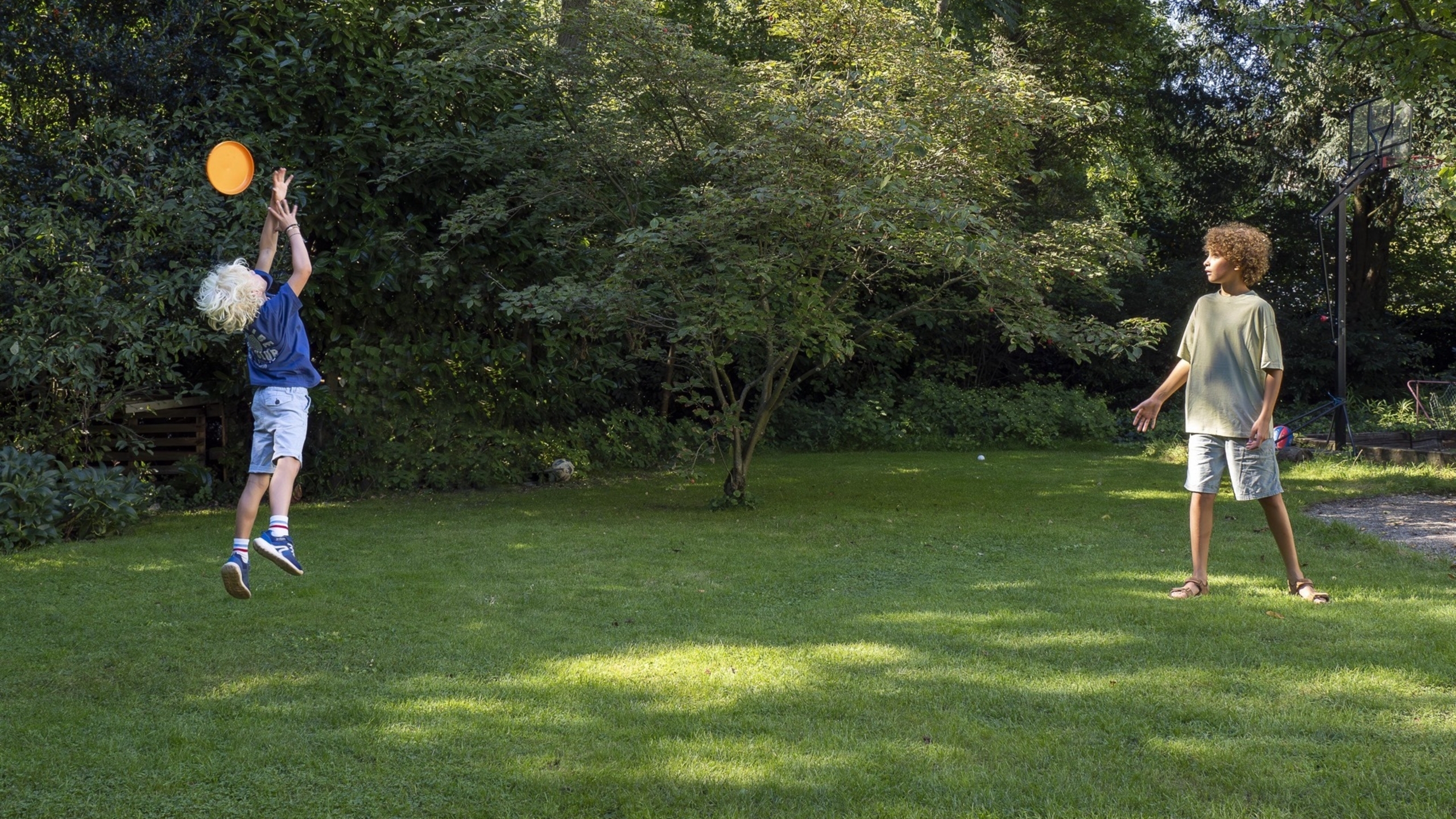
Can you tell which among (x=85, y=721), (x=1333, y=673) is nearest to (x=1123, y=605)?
(x=1333, y=673)

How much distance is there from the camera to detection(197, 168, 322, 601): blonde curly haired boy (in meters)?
5.18

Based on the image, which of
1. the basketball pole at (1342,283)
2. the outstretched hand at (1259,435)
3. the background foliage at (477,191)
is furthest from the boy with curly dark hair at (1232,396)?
the basketball pole at (1342,283)

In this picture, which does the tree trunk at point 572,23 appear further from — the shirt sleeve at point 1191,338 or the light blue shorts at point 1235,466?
the light blue shorts at point 1235,466

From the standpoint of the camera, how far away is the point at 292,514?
1000 cm

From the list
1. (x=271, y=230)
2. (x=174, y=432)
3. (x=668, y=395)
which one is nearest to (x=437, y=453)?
(x=174, y=432)

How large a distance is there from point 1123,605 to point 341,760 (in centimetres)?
389

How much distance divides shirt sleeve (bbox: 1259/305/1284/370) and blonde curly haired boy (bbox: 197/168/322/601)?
4624 mm

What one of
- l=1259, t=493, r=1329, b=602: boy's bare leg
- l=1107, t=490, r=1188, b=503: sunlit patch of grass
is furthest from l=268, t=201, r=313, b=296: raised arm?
l=1107, t=490, r=1188, b=503: sunlit patch of grass

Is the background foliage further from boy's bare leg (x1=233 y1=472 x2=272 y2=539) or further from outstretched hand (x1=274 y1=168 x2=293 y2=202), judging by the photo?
boy's bare leg (x1=233 y1=472 x2=272 y2=539)

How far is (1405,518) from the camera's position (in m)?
9.16

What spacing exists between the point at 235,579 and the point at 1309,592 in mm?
5241

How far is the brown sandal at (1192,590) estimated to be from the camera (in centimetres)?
598

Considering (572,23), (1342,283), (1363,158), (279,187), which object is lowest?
(279,187)

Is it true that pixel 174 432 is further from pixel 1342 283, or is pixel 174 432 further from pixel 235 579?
pixel 1342 283
